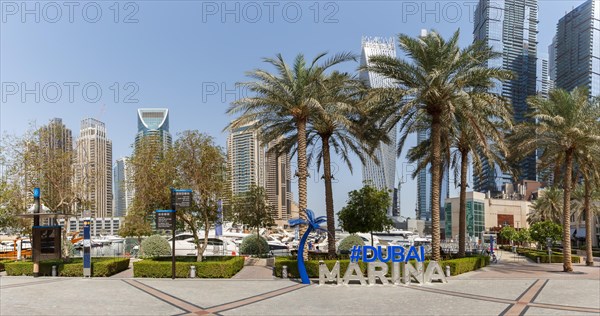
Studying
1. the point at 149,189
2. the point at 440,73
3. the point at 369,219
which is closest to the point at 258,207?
the point at 369,219

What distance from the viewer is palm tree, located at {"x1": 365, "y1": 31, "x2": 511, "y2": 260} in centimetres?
2689

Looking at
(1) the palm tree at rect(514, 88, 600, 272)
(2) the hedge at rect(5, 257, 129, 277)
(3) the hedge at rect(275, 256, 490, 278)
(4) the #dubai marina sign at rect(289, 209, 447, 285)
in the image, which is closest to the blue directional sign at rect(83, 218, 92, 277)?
(2) the hedge at rect(5, 257, 129, 277)

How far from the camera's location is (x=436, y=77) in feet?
86.4

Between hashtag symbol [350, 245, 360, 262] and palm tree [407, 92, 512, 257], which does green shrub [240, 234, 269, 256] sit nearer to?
palm tree [407, 92, 512, 257]

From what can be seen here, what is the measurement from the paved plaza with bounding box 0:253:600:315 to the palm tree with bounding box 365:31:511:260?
680cm

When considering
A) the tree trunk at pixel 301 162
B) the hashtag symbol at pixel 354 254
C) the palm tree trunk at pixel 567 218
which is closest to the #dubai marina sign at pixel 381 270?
the hashtag symbol at pixel 354 254

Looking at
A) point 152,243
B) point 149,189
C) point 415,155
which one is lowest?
point 152,243

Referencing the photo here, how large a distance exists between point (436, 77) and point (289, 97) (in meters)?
8.21

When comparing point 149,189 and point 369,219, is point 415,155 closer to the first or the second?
point 369,219

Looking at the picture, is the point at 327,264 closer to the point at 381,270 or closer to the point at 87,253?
the point at 381,270

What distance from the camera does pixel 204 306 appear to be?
54.7 feet

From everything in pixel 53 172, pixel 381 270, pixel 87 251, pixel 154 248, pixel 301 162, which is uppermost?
pixel 301 162

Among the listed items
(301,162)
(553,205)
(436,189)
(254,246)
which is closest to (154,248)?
(254,246)

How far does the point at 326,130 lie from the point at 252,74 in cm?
583
